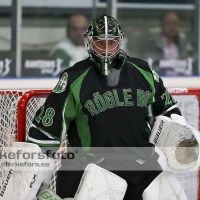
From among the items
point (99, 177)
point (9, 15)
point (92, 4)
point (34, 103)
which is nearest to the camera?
point (99, 177)

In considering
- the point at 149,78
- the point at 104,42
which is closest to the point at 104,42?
the point at 104,42

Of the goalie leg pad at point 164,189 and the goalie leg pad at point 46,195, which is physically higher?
the goalie leg pad at point 164,189

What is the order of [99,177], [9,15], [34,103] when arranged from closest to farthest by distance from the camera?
[99,177], [34,103], [9,15]

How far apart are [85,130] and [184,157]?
1.23ft

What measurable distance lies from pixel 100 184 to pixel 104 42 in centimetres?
51

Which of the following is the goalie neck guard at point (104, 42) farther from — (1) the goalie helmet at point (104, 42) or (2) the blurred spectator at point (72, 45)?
(2) the blurred spectator at point (72, 45)

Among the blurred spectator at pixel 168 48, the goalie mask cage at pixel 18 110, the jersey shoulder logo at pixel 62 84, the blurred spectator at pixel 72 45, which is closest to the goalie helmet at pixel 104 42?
the jersey shoulder logo at pixel 62 84

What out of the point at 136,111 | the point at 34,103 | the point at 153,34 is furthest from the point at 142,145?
the point at 153,34

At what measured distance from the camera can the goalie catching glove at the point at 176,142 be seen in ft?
7.73

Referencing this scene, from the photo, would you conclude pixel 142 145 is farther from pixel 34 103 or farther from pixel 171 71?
pixel 171 71

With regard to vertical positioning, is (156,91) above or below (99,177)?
above

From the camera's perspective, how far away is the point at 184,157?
237 cm

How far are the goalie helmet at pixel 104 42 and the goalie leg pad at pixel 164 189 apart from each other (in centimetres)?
44

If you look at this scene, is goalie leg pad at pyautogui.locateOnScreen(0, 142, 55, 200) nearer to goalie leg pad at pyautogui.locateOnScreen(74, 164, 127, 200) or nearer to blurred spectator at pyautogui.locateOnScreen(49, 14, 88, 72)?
goalie leg pad at pyautogui.locateOnScreen(74, 164, 127, 200)
